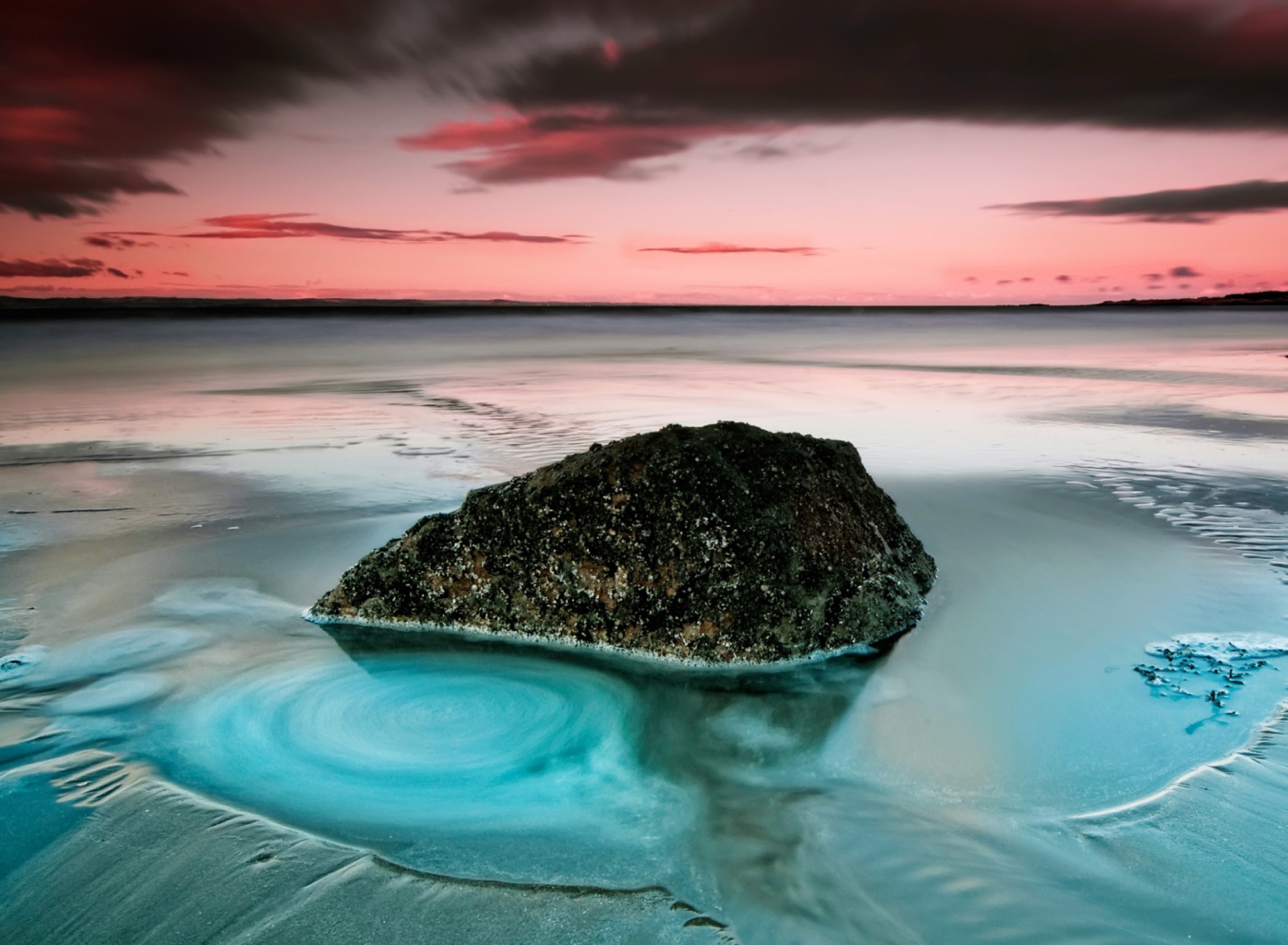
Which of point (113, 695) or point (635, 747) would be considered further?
point (113, 695)

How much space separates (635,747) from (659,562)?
983mm

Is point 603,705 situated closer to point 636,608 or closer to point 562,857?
point 636,608

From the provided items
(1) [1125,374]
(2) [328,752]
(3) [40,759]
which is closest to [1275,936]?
(2) [328,752]

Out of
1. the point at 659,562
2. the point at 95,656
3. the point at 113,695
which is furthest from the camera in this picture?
the point at 659,562

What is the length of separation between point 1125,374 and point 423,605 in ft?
61.7

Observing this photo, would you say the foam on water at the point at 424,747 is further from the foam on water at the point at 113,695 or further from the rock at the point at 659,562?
the rock at the point at 659,562

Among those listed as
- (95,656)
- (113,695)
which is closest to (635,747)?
(113,695)

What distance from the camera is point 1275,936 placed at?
2.23m

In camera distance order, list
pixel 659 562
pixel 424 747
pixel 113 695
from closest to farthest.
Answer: pixel 424 747
pixel 113 695
pixel 659 562

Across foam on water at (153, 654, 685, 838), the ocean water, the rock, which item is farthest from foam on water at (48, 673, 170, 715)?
the rock

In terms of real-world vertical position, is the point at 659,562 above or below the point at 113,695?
above

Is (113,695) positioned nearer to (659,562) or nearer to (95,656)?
(95,656)

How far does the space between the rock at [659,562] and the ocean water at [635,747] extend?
167 millimetres

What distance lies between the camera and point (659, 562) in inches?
158
